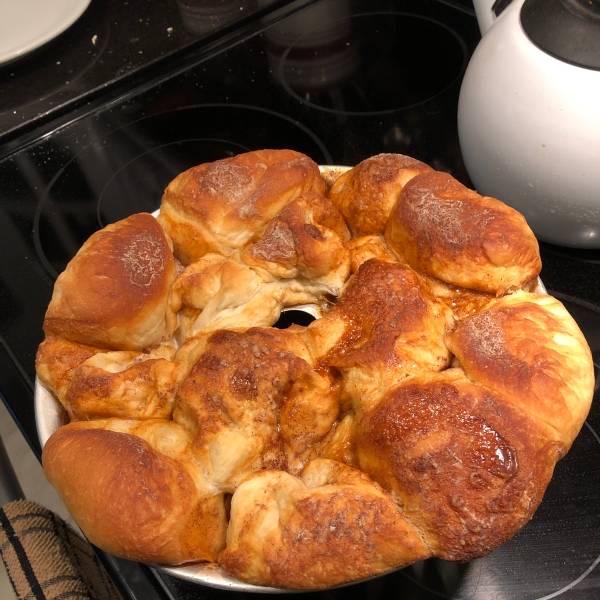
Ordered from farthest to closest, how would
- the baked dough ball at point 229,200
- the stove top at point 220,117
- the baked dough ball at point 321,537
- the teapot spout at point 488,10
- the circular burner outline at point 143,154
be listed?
the circular burner outline at point 143,154 → the stove top at point 220,117 → the teapot spout at point 488,10 → the baked dough ball at point 229,200 → the baked dough ball at point 321,537

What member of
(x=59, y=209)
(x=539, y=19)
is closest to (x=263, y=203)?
(x=539, y=19)

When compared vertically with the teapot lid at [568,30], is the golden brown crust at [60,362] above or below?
below

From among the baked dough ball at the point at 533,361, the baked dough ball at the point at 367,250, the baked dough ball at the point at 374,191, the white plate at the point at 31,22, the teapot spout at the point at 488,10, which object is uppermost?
the white plate at the point at 31,22

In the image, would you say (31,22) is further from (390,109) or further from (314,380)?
(314,380)

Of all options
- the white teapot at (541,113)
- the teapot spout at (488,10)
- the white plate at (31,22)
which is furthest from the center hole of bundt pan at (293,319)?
the white plate at (31,22)

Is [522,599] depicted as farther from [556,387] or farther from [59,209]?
[59,209]

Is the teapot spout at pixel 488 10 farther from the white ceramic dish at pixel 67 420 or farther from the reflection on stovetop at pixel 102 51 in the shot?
the reflection on stovetop at pixel 102 51
